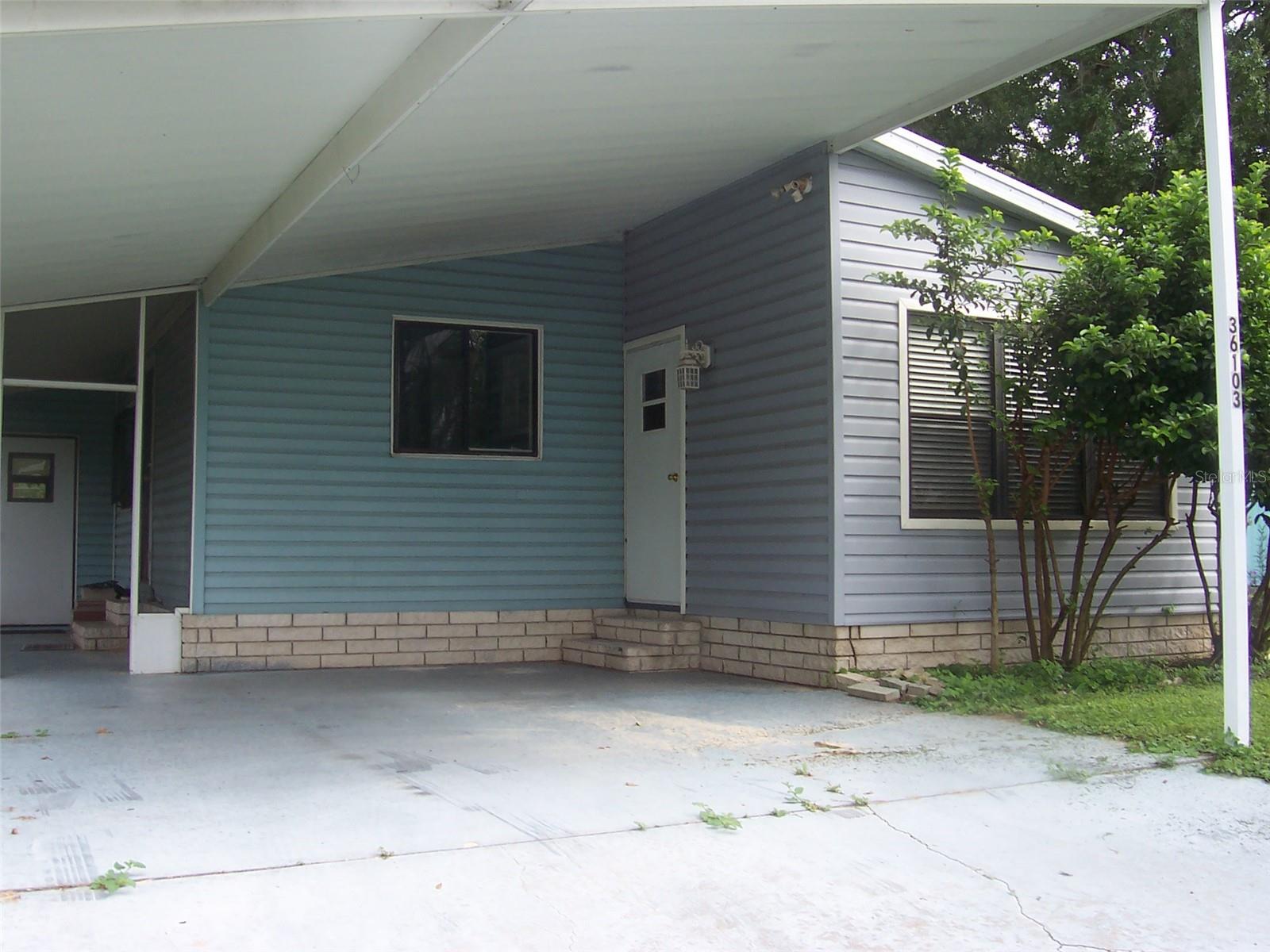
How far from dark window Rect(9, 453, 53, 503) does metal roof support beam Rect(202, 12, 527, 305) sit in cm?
619

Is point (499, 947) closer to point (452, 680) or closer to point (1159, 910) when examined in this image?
point (1159, 910)

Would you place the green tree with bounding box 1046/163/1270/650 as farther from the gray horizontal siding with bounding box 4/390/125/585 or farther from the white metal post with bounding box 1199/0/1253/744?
the gray horizontal siding with bounding box 4/390/125/585

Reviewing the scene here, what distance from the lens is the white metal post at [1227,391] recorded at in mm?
5297

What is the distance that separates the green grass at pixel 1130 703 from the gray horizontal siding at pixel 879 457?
21.0 inches

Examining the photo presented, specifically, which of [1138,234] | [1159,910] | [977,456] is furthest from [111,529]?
[1159,910]

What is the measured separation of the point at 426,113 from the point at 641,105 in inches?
48.4

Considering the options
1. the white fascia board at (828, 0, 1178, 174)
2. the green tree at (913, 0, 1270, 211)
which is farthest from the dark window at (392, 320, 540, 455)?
the green tree at (913, 0, 1270, 211)

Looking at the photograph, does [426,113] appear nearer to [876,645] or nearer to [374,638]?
[876,645]

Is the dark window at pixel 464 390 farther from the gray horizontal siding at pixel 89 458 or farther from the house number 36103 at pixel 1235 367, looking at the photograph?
the house number 36103 at pixel 1235 367

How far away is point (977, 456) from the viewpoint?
796 cm

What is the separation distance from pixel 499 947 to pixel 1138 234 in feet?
20.1

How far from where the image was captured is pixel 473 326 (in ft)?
30.3

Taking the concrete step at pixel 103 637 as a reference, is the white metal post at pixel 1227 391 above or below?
above

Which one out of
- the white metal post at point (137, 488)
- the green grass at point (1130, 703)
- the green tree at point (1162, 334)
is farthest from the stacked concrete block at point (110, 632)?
the green tree at point (1162, 334)
